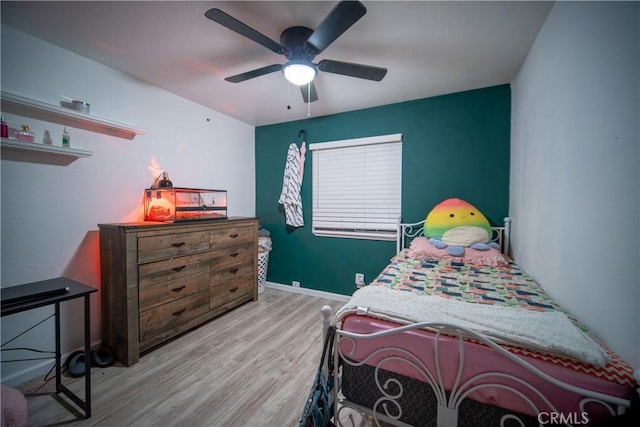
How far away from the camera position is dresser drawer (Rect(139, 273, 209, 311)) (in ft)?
6.44

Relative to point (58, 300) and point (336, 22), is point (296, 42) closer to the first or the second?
point (336, 22)

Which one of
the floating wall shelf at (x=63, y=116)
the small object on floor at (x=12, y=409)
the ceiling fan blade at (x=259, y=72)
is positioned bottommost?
the small object on floor at (x=12, y=409)

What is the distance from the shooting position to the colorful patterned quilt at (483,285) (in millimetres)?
835

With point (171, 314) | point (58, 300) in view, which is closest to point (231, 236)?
point (171, 314)

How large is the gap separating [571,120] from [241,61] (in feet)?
7.30

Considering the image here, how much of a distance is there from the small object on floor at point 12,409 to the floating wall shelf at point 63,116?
4.68 feet

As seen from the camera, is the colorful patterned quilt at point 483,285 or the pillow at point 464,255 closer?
the colorful patterned quilt at point 483,285

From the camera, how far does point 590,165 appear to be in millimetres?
1140

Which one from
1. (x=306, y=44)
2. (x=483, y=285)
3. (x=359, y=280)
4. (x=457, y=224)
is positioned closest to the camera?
(x=306, y=44)

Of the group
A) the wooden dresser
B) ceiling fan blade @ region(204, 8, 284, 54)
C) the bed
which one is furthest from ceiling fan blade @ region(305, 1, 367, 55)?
the wooden dresser

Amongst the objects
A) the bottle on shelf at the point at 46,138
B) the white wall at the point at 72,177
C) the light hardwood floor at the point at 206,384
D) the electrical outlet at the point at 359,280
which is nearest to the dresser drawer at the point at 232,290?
the light hardwood floor at the point at 206,384

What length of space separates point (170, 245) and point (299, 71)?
5.71 feet

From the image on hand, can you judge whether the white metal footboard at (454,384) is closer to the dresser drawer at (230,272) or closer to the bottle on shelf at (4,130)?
the dresser drawer at (230,272)

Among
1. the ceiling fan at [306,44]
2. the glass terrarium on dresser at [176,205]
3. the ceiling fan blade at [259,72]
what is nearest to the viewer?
the ceiling fan at [306,44]
